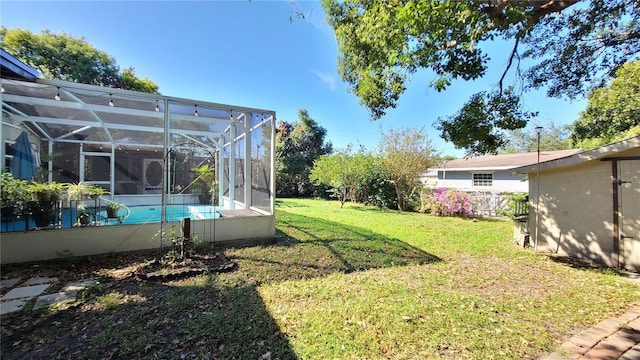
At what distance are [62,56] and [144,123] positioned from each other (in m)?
15.5

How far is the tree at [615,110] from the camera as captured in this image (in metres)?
7.19

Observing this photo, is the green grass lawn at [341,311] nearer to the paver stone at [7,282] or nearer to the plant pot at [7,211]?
the paver stone at [7,282]

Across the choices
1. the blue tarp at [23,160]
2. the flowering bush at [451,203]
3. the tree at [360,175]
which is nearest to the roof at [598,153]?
the flowering bush at [451,203]

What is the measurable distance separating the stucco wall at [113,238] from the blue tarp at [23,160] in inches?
57.5

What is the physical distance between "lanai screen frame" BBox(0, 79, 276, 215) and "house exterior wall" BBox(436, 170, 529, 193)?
12.4 meters

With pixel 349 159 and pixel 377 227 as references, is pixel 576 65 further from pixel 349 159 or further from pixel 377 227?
pixel 349 159

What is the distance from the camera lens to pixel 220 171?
9289 mm

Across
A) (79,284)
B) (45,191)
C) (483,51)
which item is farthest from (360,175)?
(79,284)

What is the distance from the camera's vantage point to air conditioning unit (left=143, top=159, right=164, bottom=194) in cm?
676

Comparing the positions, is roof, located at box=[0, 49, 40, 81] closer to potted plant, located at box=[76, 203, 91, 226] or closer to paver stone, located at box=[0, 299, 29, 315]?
potted plant, located at box=[76, 203, 91, 226]

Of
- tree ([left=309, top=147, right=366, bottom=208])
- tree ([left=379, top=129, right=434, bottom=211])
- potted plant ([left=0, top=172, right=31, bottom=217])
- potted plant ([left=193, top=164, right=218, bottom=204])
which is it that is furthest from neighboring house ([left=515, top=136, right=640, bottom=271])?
potted plant ([left=0, top=172, right=31, bottom=217])

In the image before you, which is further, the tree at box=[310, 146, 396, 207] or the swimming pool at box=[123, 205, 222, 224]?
the tree at box=[310, 146, 396, 207]

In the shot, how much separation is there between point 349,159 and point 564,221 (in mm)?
9995

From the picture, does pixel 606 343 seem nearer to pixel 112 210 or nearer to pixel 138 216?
pixel 138 216
